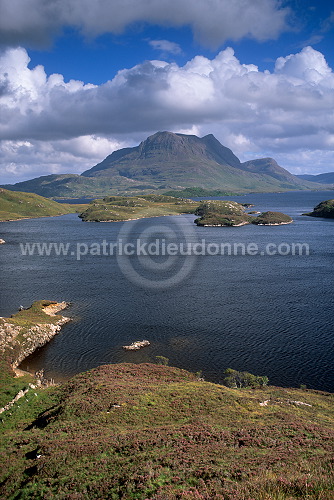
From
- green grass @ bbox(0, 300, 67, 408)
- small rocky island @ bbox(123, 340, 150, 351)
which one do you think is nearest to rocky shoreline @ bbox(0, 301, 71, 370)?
green grass @ bbox(0, 300, 67, 408)

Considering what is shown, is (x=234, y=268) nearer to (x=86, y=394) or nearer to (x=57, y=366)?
(x=57, y=366)

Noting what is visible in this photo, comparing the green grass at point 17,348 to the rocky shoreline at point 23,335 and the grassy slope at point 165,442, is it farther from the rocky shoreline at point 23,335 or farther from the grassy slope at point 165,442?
the grassy slope at point 165,442

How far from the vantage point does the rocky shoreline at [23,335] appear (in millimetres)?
60594

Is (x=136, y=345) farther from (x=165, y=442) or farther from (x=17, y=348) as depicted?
(x=165, y=442)

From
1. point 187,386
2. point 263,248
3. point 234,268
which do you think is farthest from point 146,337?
point 263,248

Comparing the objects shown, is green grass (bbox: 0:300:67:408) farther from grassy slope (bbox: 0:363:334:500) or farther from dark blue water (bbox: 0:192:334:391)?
dark blue water (bbox: 0:192:334:391)

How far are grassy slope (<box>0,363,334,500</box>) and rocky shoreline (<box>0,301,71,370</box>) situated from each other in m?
18.0

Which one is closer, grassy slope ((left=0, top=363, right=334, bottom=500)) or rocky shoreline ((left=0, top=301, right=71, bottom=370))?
grassy slope ((left=0, top=363, right=334, bottom=500))

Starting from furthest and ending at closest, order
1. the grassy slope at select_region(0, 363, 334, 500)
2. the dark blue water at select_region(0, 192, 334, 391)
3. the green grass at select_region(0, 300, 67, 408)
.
A: 1. the dark blue water at select_region(0, 192, 334, 391)
2. the green grass at select_region(0, 300, 67, 408)
3. the grassy slope at select_region(0, 363, 334, 500)

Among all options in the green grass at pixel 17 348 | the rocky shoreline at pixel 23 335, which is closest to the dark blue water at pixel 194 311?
the rocky shoreline at pixel 23 335

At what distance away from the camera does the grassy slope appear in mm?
21922

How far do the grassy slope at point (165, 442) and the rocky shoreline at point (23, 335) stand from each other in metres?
18.0

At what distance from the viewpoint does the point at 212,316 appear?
7869cm

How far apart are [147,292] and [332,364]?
5616 cm
